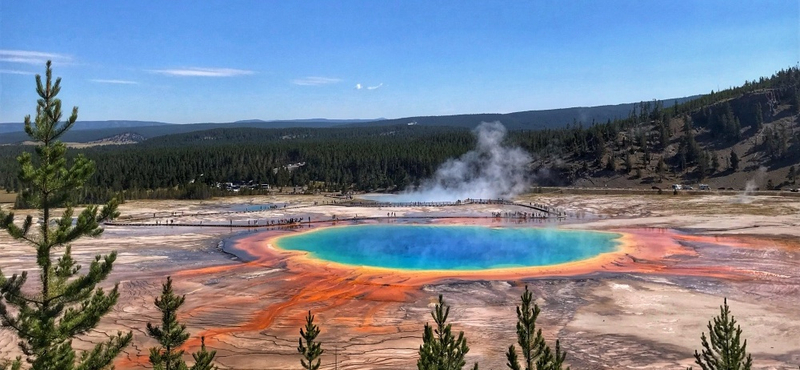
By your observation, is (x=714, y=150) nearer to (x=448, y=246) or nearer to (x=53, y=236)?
(x=448, y=246)

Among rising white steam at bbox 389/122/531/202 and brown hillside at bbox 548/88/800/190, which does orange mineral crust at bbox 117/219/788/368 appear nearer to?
rising white steam at bbox 389/122/531/202

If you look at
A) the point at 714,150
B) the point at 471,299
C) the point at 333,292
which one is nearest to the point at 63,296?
the point at 333,292

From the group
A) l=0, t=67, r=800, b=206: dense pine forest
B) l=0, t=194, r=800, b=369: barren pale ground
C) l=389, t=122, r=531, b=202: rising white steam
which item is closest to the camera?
l=0, t=194, r=800, b=369: barren pale ground

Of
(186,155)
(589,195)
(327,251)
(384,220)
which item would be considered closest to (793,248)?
(327,251)

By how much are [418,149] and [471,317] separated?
10304cm

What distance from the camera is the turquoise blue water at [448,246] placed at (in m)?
38.7

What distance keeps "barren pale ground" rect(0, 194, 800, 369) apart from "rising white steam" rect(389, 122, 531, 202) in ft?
143

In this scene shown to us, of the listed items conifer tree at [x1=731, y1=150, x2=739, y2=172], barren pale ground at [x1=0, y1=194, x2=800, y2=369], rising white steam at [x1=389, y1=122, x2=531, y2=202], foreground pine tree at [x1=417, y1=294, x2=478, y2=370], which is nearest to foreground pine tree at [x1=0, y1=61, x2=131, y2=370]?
foreground pine tree at [x1=417, y1=294, x2=478, y2=370]

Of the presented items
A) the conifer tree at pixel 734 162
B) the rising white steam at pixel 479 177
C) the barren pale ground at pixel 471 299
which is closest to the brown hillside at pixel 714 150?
the conifer tree at pixel 734 162

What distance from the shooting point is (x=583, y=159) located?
10662 cm

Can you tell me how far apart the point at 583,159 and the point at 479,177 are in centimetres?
2025

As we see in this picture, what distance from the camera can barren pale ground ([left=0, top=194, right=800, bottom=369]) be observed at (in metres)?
20.6

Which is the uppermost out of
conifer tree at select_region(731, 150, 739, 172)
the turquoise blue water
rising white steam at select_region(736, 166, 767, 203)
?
conifer tree at select_region(731, 150, 739, 172)

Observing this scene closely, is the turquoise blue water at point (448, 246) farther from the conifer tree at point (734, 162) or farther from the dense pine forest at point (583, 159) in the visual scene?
the conifer tree at point (734, 162)
